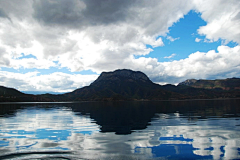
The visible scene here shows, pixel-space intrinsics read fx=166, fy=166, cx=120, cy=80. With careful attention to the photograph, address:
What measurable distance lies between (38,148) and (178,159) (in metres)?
18.8

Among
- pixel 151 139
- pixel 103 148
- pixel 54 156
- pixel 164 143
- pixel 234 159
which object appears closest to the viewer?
pixel 234 159

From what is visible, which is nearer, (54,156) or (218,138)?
(54,156)

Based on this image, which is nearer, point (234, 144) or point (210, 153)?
point (210, 153)

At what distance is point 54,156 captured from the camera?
1986cm

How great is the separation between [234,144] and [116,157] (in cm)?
1832

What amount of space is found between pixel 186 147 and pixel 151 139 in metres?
6.22

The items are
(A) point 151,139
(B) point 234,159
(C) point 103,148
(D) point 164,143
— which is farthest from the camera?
(A) point 151,139

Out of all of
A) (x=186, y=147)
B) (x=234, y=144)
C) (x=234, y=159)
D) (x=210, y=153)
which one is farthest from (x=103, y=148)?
(x=234, y=144)

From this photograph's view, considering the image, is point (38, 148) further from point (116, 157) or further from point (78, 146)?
point (116, 157)

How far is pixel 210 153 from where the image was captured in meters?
20.9

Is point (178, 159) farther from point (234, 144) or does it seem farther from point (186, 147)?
point (234, 144)

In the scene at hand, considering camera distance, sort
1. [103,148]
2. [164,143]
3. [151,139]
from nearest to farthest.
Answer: [103,148]
[164,143]
[151,139]

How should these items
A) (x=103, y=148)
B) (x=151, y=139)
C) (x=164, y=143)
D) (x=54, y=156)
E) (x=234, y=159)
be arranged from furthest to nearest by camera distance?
(x=151, y=139) < (x=164, y=143) < (x=103, y=148) < (x=54, y=156) < (x=234, y=159)

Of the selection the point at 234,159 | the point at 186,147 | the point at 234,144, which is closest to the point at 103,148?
the point at 186,147
